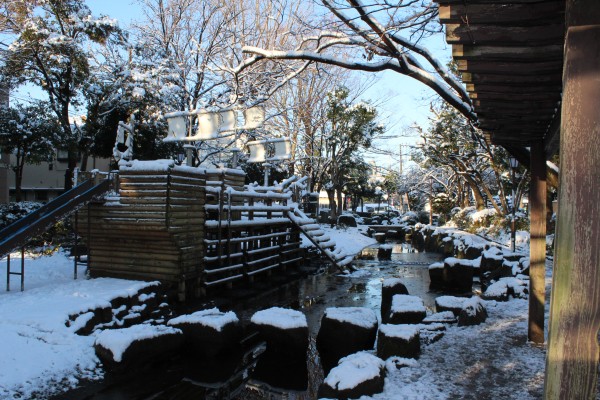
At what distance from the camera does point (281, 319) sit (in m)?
7.29

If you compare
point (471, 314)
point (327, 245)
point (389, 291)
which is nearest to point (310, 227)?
point (327, 245)

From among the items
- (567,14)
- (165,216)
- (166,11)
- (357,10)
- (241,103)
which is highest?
(166,11)

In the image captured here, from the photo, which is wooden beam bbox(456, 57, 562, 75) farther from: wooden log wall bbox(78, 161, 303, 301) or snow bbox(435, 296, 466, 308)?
wooden log wall bbox(78, 161, 303, 301)

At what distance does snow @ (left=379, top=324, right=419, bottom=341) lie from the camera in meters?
5.62

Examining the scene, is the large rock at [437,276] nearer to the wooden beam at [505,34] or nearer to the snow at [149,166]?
the snow at [149,166]

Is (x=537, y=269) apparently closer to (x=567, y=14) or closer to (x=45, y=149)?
(x=567, y=14)

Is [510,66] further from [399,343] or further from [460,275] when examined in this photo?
[460,275]

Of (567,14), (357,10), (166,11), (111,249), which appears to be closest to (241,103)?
(166,11)

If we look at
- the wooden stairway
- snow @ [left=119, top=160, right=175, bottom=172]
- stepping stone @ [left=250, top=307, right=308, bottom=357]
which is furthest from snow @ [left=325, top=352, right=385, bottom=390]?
the wooden stairway

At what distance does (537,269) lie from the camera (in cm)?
602

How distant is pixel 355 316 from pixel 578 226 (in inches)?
206

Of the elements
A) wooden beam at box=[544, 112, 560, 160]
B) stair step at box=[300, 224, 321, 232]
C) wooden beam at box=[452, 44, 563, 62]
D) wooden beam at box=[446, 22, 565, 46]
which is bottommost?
stair step at box=[300, 224, 321, 232]

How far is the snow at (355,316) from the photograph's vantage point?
22.7 feet

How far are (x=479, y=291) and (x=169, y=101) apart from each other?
1333cm
